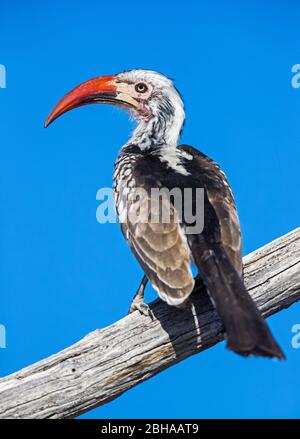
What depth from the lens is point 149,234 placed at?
4793 millimetres

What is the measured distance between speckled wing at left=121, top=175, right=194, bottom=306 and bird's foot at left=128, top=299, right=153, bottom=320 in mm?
292

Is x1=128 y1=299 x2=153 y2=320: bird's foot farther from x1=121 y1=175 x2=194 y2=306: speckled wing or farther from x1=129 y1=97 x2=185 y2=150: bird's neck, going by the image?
x1=129 y1=97 x2=185 y2=150: bird's neck

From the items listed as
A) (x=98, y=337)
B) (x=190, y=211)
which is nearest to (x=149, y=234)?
(x=190, y=211)

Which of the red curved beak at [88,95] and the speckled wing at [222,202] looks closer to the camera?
the speckled wing at [222,202]

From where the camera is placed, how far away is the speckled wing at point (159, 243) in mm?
4457

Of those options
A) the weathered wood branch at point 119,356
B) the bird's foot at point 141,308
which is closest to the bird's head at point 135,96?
the bird's foot at point 141,308

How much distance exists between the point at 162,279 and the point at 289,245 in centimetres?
107

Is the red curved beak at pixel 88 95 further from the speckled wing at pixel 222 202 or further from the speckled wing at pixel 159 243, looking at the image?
the speckled wing at pixel 159 243

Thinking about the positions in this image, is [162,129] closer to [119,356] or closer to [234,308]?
[119,356]

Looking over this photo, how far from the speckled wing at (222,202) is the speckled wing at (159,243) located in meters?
0.31

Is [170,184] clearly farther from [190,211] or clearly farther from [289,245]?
[289,245]

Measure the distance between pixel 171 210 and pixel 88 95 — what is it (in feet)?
7.07
